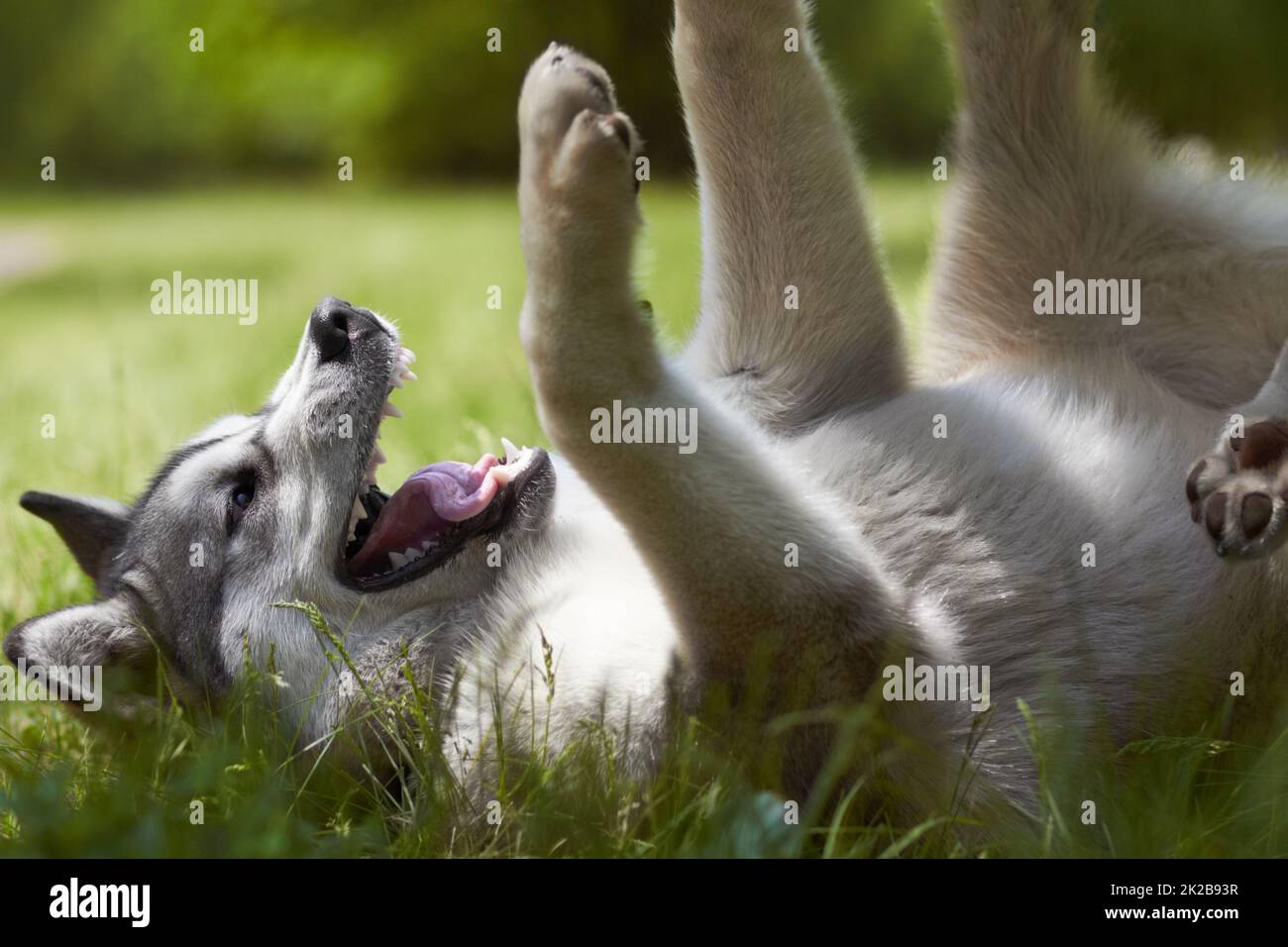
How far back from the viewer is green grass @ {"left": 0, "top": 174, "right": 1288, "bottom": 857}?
200 centimetres

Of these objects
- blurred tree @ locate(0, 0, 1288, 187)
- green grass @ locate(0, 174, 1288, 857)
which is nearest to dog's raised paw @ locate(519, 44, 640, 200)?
green grass @ locate(0, 174, 1288, 857)

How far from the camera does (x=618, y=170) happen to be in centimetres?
207

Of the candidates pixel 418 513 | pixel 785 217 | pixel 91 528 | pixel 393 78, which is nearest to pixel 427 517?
pixel 418 513

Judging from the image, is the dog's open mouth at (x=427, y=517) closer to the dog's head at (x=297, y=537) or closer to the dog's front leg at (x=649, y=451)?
the dog's head at (x=297, y=537)

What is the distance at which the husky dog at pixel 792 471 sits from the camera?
2.13 meters

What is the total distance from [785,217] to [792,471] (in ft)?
2.32

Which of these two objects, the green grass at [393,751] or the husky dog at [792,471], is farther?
the husky dog at [792,471]

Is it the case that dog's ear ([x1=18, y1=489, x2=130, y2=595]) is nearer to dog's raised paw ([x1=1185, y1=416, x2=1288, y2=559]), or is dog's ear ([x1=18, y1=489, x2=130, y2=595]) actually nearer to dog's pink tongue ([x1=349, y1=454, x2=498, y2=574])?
dog's pink tongue ([x1=349, y1=454, x2=498, y2=574])

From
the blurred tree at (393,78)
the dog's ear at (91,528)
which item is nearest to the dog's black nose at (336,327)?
the dog's ear at (91,528)

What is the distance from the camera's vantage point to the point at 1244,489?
2.11 m

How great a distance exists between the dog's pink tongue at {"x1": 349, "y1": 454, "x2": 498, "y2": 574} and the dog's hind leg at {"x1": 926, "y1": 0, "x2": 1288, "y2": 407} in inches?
42.2

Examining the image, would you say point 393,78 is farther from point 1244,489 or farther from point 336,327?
point 1244,489
